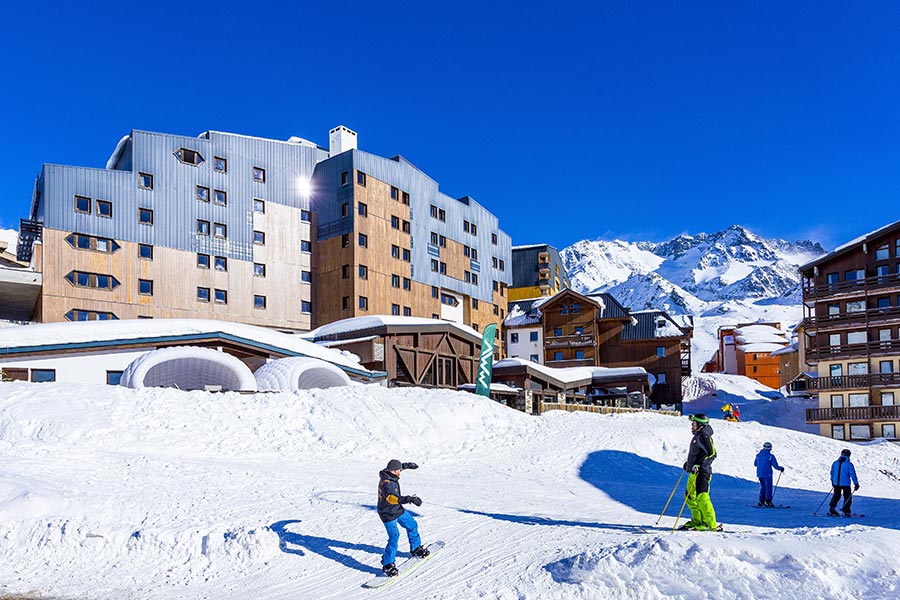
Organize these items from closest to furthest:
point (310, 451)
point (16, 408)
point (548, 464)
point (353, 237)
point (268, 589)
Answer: point (268, 589) < point (16, 408) < point (310, 451) < point (548, 464) < point (353, 237)

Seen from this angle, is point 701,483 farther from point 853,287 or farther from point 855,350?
point 853,287

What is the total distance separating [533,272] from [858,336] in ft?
148

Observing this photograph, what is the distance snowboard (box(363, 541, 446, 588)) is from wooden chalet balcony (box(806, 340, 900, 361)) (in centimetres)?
4257

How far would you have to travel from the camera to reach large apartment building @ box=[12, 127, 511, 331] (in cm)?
4200

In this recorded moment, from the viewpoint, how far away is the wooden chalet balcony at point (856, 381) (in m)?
43.6

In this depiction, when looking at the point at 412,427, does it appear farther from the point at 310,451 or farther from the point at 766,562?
the point at 766,562

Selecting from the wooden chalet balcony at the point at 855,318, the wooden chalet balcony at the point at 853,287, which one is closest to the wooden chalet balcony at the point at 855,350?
the wooden chalet balcony at the point at 855,318

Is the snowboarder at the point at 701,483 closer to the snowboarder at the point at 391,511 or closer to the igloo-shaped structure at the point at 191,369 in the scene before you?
the snowboarder at the point at 391,511

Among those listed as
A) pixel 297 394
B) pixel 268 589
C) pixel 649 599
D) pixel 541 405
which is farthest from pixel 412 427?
pixel 649 599

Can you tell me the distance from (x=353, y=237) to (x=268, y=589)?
4176 cm

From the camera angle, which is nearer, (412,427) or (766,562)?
(766,562)

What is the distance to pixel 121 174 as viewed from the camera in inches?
1731

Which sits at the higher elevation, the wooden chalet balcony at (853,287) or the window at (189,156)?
the window at (189,156)

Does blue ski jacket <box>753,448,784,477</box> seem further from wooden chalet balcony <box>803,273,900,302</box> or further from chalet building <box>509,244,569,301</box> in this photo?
chalet building <box>509,244,569,301</box>
